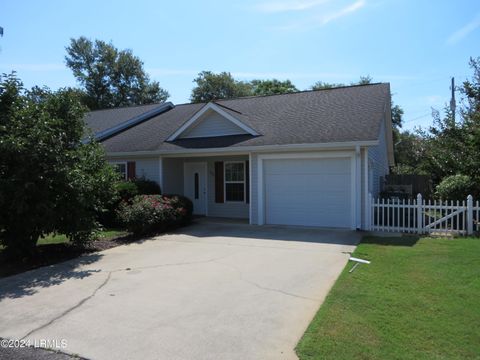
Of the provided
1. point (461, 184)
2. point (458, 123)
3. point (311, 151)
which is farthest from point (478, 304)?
point (458, 123)

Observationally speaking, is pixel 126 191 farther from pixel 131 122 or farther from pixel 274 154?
pixel 131 122

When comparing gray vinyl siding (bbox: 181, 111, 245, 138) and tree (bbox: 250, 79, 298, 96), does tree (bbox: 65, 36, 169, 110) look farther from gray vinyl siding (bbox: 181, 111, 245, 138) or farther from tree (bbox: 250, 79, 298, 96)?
gray vinyl siding (bbox: 181, 111, 245, 138)

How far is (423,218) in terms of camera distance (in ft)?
37.1

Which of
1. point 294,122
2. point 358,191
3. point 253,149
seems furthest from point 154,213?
point 358,191

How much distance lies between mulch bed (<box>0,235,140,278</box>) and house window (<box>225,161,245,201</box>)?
18.2 feet

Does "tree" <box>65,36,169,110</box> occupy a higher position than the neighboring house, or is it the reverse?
"tree" <box>65,36,169,110</box>

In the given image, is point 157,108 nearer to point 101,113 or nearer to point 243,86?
point 101,113

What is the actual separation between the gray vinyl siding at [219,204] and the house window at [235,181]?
21 centimetres

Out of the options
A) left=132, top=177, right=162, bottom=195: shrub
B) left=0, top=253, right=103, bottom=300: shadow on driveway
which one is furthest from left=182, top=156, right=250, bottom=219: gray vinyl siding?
left=0, top=253, right=103, bottom=300: shadow on driveway

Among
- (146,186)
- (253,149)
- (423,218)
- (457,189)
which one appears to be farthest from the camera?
(146,186)

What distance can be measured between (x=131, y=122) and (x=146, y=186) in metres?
6.76

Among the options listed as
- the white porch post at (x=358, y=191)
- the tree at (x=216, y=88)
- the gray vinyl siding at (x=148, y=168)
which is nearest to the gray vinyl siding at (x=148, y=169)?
the gray vinyl siding at (x=148, y=168)

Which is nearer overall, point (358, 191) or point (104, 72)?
point (358, 191)

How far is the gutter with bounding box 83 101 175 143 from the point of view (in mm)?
18625
